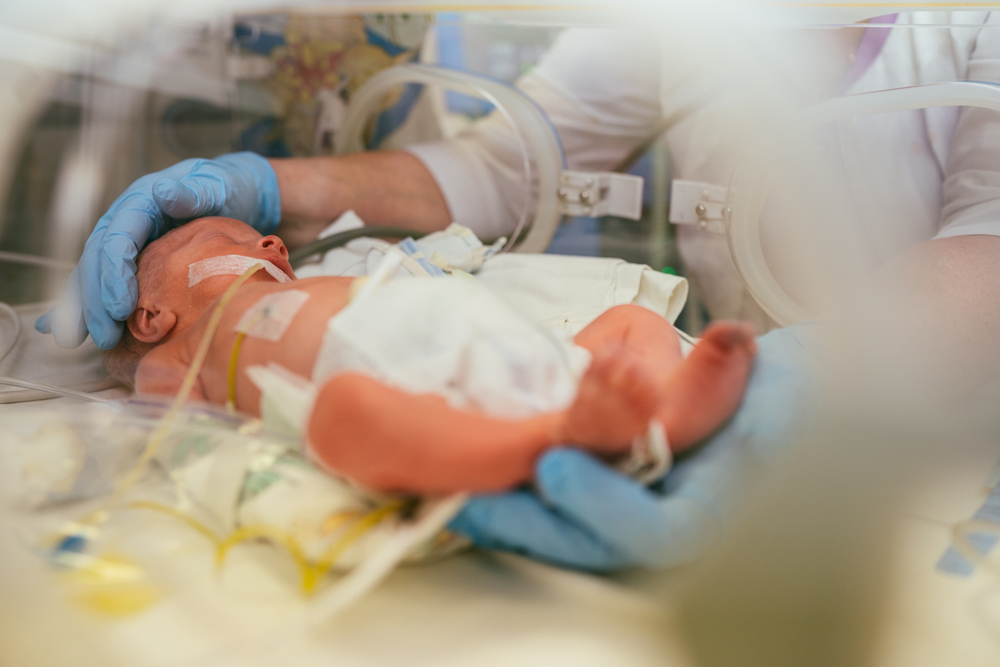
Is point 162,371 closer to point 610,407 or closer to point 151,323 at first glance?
point 151,323

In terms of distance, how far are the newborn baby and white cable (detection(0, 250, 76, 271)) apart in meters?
0.50

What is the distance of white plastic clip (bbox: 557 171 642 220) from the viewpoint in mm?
1334

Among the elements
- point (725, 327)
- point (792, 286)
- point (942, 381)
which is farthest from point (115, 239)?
point (942, 381)

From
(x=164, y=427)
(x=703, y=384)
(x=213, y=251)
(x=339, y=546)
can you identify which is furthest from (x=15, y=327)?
(x=703, y=384)

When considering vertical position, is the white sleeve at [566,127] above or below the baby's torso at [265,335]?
above

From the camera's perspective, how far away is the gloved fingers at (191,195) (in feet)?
3.56

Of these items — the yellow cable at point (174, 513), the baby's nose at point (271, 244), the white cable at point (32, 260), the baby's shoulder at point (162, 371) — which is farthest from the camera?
the white cable at point (32, 260)

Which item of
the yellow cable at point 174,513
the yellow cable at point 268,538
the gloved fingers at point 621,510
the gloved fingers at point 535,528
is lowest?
the yellow cable at point 174,513

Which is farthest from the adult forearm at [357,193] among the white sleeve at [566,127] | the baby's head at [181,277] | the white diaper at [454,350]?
the white diaper at [454,350]

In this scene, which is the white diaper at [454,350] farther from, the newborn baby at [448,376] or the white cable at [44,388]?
the white cable at [44,388]

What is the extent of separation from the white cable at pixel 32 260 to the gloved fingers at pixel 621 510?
109 centimetres

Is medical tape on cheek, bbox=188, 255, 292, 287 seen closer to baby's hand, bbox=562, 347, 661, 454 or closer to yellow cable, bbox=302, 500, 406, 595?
yellow cable, bbox=302, 500, 406, 595

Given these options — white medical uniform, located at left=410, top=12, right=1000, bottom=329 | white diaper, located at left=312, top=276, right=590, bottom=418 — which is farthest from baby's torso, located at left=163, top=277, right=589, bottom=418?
white medical uniform, located at left=410, top=12, right=1000, bottom=329

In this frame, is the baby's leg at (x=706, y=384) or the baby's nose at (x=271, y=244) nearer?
the baby's leg at (x=706, y=384)
